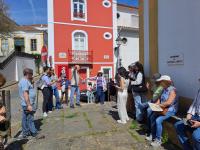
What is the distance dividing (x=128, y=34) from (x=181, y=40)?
18855 millimetres

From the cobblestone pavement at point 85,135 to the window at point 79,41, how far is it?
1444cm

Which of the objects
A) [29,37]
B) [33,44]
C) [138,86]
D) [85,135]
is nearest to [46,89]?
[85,135]

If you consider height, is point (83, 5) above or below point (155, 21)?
above

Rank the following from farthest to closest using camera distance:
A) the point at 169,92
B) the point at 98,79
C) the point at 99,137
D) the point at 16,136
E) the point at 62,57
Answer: the point at 62,57 → the point at 98,79 → the point at 16,136 → the point at 99,137 → the point at 169,92

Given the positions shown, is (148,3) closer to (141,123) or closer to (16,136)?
(141,123)

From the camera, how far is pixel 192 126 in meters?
4.18

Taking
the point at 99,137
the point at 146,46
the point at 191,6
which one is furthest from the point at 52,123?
the point at 191,6

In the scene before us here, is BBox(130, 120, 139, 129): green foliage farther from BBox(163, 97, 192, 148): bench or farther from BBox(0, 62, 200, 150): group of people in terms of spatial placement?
BBox(163, 97, 192, 148): bench

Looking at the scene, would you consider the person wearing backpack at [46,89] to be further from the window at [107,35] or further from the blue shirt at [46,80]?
the window at [107,35]

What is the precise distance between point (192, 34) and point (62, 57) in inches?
652

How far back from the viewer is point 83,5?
74.5 ft

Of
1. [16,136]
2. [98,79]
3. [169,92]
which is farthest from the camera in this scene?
[98,79]

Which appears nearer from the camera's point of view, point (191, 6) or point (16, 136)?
point (191, 6)

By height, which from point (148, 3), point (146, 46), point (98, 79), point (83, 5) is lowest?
point (98, 79)
